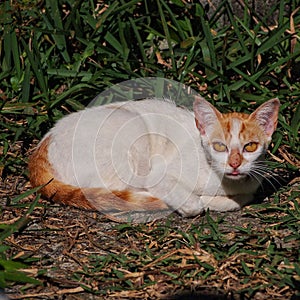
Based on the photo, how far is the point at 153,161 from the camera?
3.47m

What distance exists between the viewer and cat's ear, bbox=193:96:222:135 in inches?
129

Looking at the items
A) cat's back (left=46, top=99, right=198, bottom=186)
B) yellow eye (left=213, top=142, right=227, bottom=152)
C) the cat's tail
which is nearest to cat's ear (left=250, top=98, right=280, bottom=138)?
yellow eye (left=213, top=142, right=227, bottom=152)

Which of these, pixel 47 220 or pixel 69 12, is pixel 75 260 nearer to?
pixel 47 220

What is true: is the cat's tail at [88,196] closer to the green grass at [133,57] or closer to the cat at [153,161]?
the cat at [153,161]

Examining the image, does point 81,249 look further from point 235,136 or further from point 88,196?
point 235,136

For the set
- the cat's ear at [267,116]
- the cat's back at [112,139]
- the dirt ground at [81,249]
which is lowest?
the dirt ground at [81,249]

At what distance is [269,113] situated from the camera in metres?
3.29

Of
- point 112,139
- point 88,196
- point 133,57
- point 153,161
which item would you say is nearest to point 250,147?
point 153,161

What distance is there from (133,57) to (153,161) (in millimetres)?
1140

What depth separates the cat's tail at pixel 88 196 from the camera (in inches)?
128

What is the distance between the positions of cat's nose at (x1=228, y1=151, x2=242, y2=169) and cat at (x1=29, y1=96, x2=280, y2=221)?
1 cm

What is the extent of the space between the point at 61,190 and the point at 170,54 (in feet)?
4.47

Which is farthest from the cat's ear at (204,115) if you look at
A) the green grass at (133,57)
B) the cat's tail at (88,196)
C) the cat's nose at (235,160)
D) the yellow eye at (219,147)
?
the green grass at (133,57)

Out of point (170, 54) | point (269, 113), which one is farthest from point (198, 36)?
point (269, 113)
